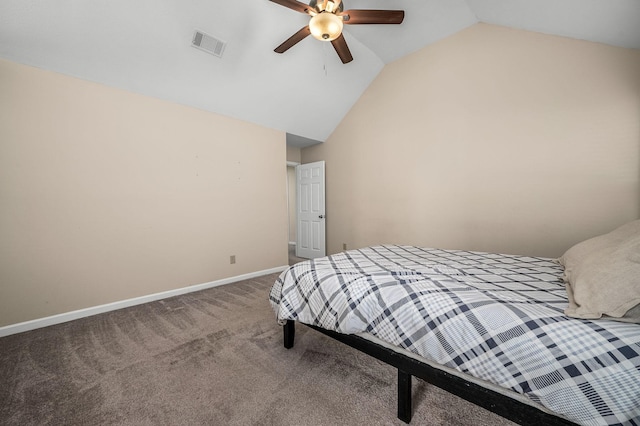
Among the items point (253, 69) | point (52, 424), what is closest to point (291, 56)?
point (253, 69)

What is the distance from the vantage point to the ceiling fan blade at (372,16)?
74.5 inches

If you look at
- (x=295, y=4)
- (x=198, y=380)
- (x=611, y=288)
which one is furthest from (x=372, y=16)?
(x=198, y=380)

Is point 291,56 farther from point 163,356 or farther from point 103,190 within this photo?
point 163,356

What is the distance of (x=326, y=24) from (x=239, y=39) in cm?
140

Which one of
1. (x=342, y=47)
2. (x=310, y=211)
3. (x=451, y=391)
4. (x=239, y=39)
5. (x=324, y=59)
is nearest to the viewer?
(x=451, y=391)

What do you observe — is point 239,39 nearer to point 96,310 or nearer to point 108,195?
point 108,195

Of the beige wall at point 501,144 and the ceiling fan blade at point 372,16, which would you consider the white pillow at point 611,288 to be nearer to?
the beige wall at point 501,144

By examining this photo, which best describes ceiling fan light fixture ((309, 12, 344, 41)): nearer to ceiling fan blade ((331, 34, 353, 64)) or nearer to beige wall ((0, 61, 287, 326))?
ceiling fan blade ((331, 34, 353, 64))

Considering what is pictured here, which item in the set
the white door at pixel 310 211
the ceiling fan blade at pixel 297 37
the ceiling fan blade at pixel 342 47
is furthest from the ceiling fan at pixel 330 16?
the white door at pixel 310 211

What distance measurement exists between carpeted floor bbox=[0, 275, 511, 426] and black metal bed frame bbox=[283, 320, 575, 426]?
17 centimetres

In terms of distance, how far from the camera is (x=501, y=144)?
2674 millimetres

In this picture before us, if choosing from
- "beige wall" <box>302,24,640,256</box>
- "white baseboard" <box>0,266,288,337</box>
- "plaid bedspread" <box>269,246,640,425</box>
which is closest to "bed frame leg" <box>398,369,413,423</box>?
"plaid bedspread" <box>269,246,640,425</box>

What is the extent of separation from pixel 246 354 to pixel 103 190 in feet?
7.81

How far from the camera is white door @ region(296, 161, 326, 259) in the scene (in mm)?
4648
